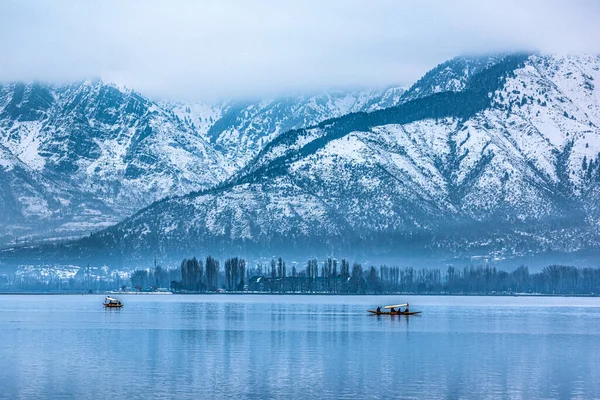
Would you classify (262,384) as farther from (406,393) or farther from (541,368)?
(541,368)

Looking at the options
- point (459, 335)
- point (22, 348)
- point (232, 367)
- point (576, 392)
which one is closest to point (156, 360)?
point (232, 367)

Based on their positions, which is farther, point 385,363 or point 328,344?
point 328,344

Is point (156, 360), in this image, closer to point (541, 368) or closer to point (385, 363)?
point (385, 363)

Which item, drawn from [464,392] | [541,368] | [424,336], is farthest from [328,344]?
[464,392]

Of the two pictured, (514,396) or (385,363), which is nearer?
(514,396)

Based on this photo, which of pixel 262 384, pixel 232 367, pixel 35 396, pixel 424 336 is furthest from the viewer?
pixel 424 336

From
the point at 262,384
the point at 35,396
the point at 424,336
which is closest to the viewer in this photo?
the point at 35,396

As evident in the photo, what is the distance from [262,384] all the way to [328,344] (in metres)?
48.9

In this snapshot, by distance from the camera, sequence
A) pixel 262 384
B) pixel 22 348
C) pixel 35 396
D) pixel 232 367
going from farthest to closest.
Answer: pixel 22 348 < pixel 232 367 < pixel 262 384 < pixel 35 396

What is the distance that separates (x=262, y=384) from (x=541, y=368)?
111 feet

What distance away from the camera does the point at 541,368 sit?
137 m

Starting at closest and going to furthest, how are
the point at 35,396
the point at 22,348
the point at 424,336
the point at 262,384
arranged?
the point at 35,396
the point at 262,384
the point at 22,348
the point at 424,336

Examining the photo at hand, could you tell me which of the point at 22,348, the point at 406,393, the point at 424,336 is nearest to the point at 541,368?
the point at 406,393

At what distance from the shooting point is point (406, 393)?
377 ft
